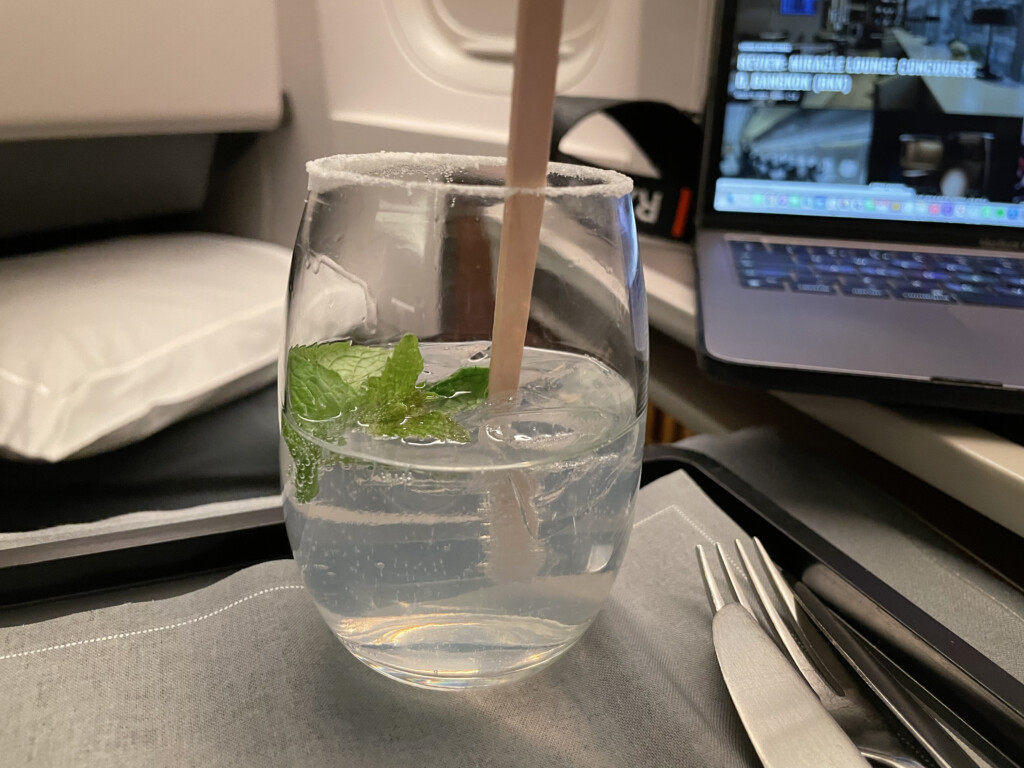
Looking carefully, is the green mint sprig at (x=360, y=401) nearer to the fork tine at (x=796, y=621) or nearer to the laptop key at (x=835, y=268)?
the fork tine at (x=796, y=621)

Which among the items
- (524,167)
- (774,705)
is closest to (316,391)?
(524,167)

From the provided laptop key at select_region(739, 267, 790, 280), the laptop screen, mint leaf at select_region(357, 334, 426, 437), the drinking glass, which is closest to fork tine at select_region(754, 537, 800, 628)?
the drinking glass

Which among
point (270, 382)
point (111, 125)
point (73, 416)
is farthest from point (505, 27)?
point (73, 416)

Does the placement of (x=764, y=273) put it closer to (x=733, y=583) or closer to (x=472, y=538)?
(x=733, y=583)

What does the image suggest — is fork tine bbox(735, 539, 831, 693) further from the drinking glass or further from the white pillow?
the white pillow

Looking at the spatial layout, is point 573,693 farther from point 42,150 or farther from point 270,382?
point 42,150

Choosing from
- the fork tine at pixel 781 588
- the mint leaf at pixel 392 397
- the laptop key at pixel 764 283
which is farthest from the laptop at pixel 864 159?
the mint leaf at pixel 392 397

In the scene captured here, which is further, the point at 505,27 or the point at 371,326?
the point at 505,27
